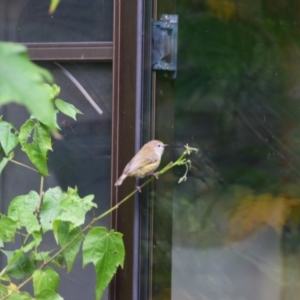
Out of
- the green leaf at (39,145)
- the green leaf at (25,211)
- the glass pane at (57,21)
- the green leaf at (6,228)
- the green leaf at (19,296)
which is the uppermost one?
the glass pane at (57,21)

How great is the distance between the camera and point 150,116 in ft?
8.60

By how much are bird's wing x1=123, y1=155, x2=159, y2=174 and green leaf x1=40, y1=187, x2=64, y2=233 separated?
1.28ft

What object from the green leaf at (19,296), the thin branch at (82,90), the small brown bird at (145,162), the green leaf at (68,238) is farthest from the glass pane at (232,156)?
the green leaf at (19,296)

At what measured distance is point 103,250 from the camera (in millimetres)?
1991

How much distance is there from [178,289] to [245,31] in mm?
1182

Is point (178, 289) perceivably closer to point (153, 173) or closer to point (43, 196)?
point (153, 173)

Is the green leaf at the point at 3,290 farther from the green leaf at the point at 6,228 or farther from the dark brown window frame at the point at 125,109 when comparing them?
the dark brown window frame at the point at 125,109

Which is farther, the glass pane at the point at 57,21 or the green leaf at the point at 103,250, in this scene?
the glass pane at the point at 57,21

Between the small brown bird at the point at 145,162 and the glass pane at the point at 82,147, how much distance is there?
23 centimetres

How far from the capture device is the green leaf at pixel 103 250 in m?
1.97

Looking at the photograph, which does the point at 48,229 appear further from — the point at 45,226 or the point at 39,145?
the point at 39,145

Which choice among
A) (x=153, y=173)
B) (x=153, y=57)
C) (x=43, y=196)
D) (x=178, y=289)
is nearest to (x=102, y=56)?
(x=153, y=57)

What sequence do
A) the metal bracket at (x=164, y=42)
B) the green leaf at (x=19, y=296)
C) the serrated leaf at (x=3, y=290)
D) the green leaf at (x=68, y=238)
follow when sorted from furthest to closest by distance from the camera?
1. the metal bracket at (x=164, y=42)
2. the green leaf at (x=68, y=238)
3. the serrated leaf at (x=3, y=290)
4. the green leaf at (x=19, y=296)

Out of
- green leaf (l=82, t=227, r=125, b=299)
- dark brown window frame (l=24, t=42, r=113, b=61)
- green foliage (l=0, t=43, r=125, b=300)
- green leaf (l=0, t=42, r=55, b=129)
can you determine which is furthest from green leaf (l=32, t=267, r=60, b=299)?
green leaf (l=0, t=42, r=55, b=129)
